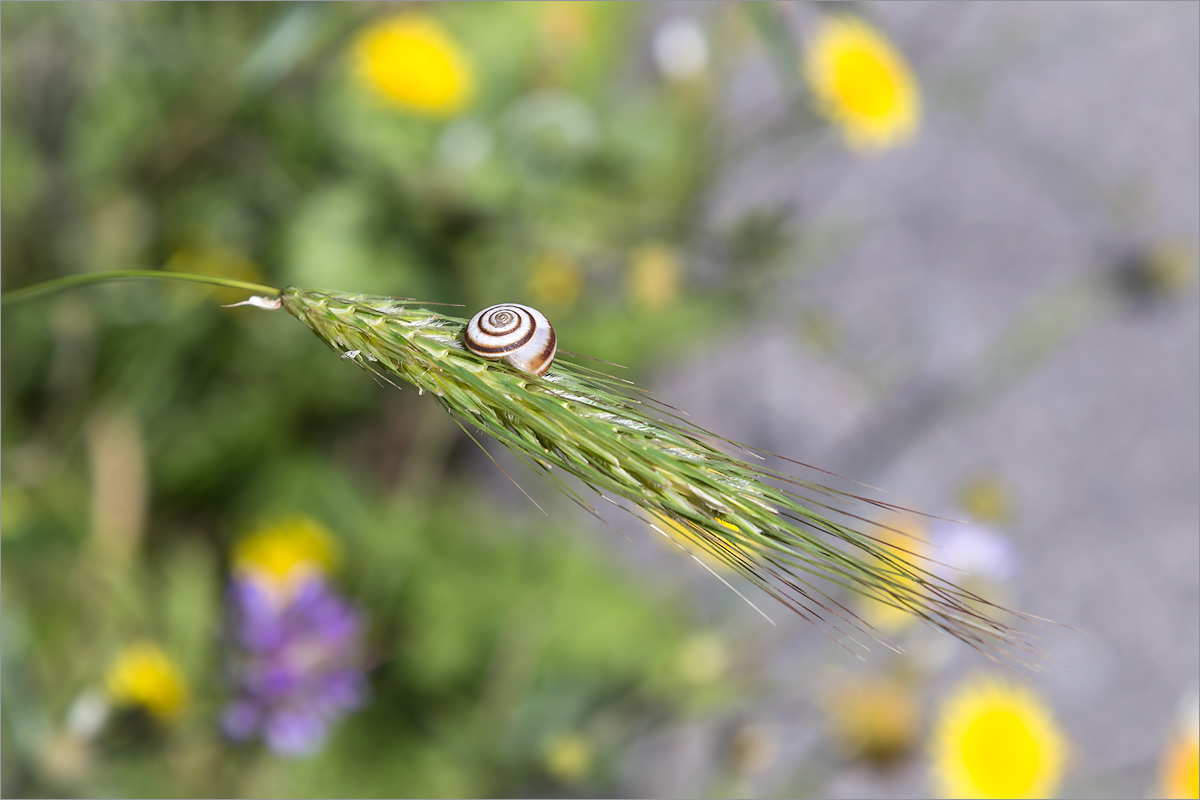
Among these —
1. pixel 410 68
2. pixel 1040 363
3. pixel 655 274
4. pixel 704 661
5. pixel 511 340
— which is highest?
pixel 1040 363

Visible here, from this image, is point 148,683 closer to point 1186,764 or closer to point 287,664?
point 287,664

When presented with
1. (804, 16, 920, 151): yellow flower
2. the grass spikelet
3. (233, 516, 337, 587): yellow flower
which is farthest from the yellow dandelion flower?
(233, 516, 337, 587): yellow flower

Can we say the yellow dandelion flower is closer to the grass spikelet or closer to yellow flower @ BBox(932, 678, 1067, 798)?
yellow flower @ BBox(932, 678, 1067, 798)

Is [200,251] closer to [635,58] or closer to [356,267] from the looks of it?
[356,267]

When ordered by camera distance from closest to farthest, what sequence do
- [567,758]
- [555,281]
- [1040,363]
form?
[567,758]
[555,281]
[1040,363]

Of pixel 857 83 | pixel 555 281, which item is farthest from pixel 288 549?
pixel 857 83

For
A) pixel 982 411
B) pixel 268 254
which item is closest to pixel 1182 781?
pixel 982 411

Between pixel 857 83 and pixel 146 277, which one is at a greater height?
pixel 857 83
